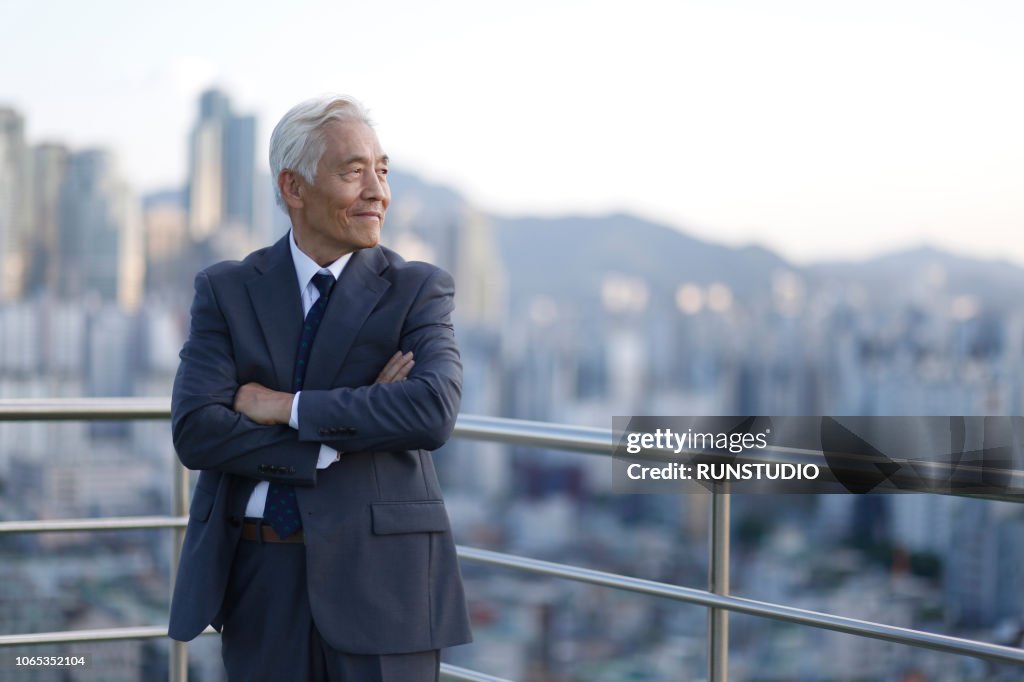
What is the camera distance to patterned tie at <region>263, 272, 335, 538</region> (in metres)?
1.64

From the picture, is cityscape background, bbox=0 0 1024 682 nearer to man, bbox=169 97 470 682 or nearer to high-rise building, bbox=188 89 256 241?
high-rise building, bbox=188 89 256 241

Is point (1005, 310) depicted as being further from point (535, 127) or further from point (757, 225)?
point (535, 127)

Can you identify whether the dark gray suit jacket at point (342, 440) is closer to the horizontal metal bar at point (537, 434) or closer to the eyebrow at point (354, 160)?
the eyebrow at point (354, 160)

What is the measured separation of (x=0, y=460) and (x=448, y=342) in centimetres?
2963

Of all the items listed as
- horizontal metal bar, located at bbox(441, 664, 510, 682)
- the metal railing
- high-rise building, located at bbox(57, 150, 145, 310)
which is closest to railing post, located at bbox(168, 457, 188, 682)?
the metal railing

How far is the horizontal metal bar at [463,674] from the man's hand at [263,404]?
97 centimetres

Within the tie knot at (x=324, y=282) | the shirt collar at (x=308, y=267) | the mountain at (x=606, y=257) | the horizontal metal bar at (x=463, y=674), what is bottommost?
the horizontal metal bar at (x=463, y=674)

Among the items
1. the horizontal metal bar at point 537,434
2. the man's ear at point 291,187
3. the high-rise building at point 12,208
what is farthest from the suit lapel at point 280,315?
the high-rise building at point 12,208

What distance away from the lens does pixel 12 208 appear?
122ft

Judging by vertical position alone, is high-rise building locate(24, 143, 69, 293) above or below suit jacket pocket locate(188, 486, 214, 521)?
above

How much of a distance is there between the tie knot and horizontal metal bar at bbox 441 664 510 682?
1057 mm

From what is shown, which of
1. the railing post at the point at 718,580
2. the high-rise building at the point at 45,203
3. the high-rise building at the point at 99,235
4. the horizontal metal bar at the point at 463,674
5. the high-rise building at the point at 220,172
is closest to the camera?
the railing post at the point at 718,580

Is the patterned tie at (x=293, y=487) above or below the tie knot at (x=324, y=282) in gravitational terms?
below

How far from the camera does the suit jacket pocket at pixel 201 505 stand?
66.0 inches
